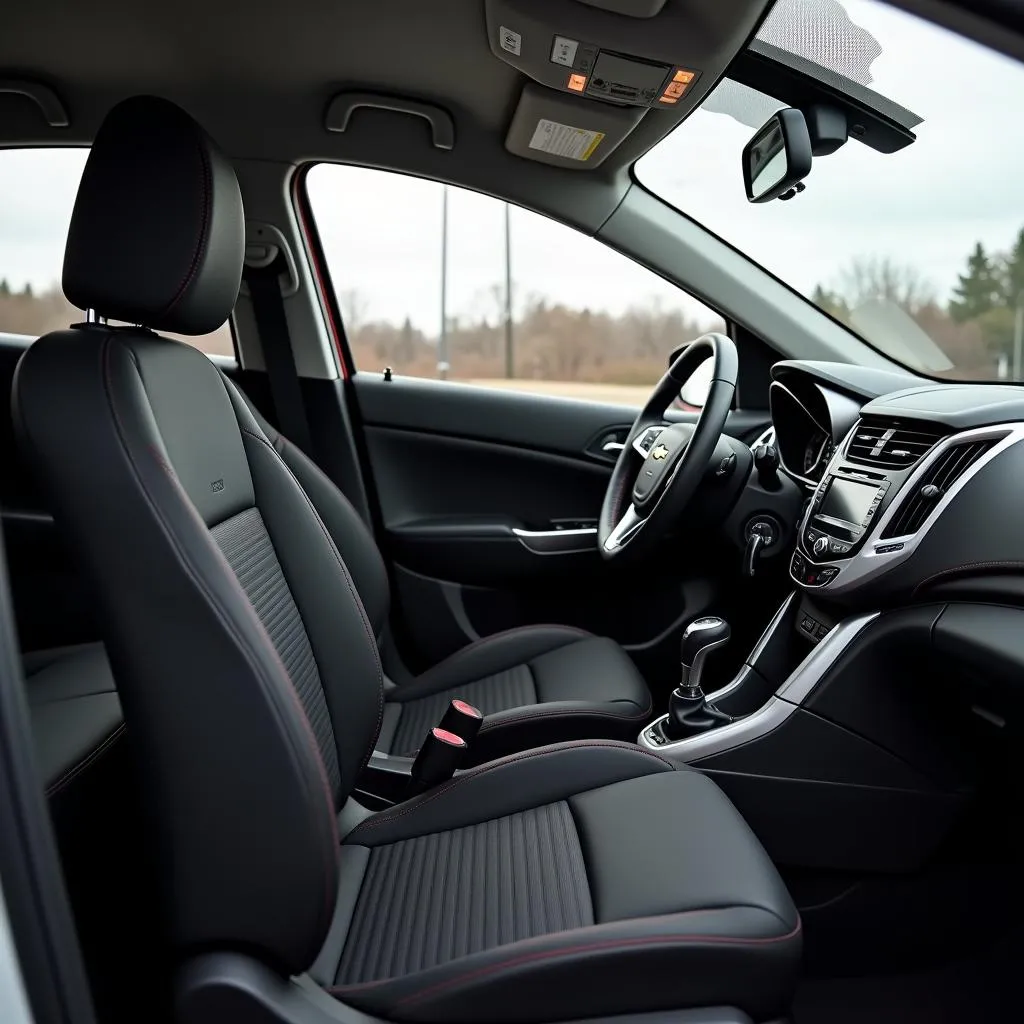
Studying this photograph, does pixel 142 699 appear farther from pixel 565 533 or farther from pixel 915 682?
pixel 565 533

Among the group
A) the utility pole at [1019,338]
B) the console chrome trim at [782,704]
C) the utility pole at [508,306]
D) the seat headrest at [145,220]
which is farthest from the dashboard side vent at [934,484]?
the utility pole at [508,306]

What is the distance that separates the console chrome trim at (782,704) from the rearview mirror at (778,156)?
2.72ft

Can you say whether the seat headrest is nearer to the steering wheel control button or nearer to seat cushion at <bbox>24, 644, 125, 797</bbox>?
seat cushion at <bbox>24, 644, 125, 797</bbox>

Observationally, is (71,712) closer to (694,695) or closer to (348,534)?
(348,534)

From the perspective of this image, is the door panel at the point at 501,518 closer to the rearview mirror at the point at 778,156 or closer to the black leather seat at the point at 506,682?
the black leather seat at the point at 506,682

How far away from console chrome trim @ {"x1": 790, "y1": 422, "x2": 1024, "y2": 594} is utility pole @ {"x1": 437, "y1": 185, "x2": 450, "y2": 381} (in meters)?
1.48

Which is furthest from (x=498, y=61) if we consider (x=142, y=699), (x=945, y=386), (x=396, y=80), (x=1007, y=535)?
(x=142, y=699)

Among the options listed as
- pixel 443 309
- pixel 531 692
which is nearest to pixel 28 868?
Answer: pixel 531 692

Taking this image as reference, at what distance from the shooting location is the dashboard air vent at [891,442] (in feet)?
4.57

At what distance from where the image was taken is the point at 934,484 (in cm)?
133

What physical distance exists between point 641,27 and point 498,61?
15.2 inches

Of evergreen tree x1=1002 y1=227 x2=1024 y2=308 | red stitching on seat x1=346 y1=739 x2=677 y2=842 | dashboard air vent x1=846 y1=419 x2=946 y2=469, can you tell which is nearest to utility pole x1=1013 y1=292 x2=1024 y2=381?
evergreen tree x1=1002 y1=227 x2=1024 y2=308

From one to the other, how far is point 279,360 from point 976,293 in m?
1.72

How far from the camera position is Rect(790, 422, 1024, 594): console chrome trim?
128 centimetres
